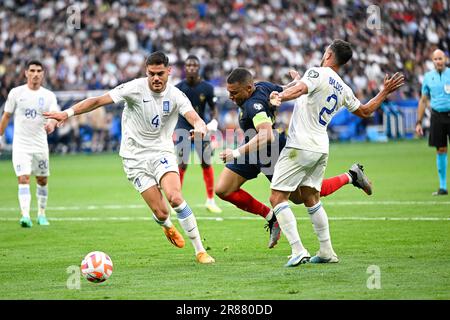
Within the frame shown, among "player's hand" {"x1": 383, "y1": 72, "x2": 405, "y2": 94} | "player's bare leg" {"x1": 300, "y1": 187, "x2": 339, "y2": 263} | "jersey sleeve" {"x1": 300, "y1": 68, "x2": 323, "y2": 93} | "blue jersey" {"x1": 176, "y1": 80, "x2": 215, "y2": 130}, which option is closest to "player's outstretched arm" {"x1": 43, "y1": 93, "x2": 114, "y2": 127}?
"jersey sleeve" {"x1": 300, "y1": 68, "x2": 323, "y2": 93}

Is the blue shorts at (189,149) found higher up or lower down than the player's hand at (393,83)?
lower down

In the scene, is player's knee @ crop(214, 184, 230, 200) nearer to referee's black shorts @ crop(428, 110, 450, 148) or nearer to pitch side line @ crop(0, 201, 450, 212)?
pitch side line @ crop(0, 201, 450, 212)

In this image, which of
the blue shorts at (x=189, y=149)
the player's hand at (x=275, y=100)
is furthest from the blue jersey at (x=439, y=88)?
the player's hand at (x=275, y=100)

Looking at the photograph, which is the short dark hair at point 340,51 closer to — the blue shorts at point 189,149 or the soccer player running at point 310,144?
the soccer player running at point 310,144

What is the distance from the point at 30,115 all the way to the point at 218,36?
25691mm

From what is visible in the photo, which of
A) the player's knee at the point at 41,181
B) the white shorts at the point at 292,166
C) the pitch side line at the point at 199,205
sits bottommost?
the pitch side line at the point at 199,205

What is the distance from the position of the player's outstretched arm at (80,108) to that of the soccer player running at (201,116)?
6754mm

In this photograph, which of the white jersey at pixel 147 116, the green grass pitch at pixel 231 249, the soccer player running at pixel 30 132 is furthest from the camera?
the soccer player running at pixel 30 132

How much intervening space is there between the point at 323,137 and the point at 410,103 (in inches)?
1022

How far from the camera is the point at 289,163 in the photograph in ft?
35.7

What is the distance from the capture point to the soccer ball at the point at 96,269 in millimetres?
9648

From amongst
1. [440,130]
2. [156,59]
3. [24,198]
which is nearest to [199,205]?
[24,198]

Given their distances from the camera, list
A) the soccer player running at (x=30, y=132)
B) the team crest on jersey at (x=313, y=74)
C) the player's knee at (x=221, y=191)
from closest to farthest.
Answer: the team crest on jersey at (x=313, y=74) → the player's knee at (x=221, y=191) → the soccer player running at (x=30, y=132)

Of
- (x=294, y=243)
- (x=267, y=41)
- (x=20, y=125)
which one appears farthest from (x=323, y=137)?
(x=267, y=41)
